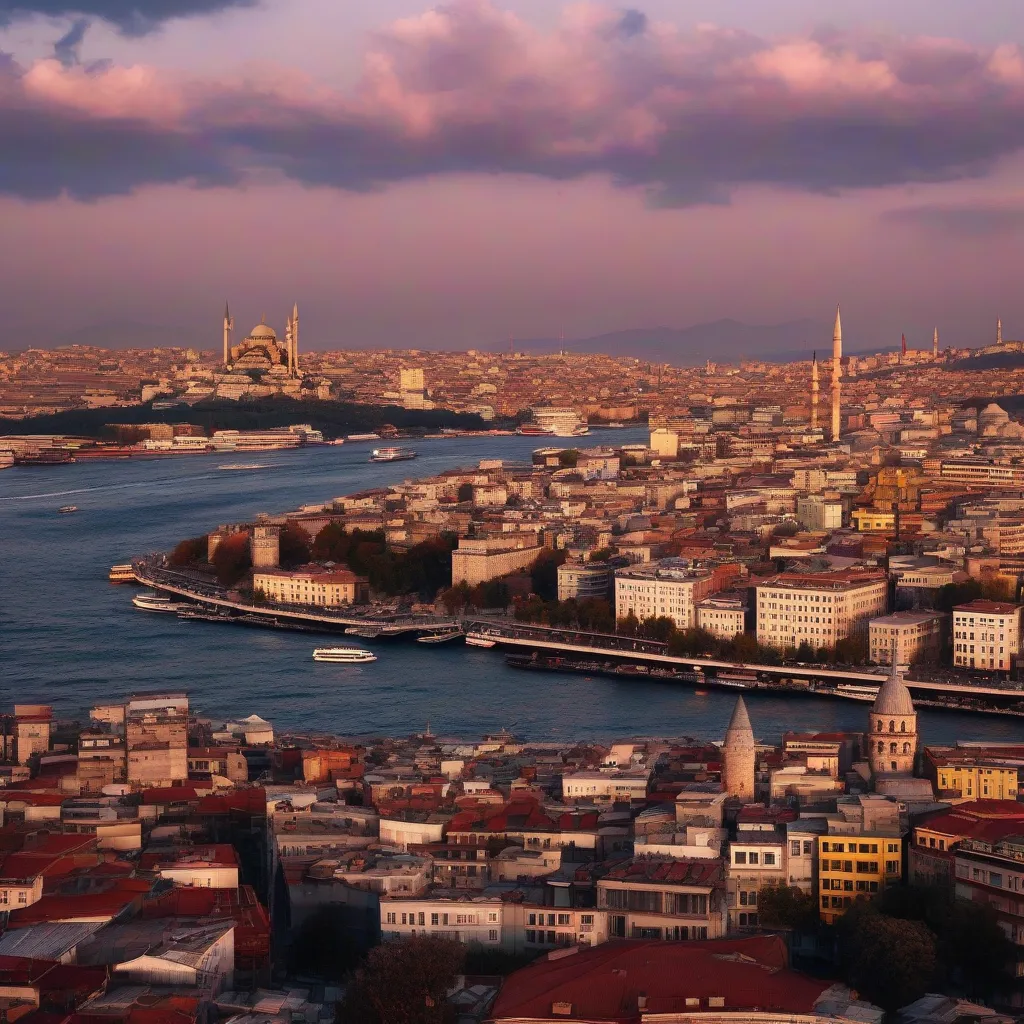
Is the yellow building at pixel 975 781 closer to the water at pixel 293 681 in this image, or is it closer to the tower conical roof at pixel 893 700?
the tower conical roof at pixel 893 700

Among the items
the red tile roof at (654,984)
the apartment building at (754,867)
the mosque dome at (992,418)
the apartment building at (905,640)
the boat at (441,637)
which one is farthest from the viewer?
the mosque dome at (992,418)

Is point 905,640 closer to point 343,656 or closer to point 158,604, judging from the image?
point 343,656

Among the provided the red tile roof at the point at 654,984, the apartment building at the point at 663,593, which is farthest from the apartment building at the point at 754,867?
the apartment building at the point at 663,593

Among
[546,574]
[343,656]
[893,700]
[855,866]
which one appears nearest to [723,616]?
[343,656]

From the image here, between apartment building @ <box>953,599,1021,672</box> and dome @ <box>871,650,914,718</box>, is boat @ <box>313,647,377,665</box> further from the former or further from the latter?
dome @ <box>871,650,914,718</box>

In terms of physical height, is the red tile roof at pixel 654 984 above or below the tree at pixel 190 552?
above

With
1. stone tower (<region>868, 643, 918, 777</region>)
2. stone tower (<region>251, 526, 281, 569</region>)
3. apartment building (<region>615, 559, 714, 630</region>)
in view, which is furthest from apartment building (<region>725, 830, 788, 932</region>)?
stone tower (<region>251, 526, 281, 569</region>)

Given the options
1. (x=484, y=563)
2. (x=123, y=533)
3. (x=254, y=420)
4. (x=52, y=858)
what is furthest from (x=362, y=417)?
(x=52, y=858)
